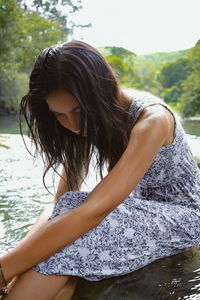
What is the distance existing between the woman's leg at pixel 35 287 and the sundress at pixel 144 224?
0.03 m

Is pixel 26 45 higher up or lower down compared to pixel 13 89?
higher up

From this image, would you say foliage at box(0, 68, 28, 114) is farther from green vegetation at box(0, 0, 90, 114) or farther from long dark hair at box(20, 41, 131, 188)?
long dark hair at box(20, 41, 131, 188)

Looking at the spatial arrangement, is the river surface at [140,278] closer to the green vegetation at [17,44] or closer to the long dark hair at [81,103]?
the long dark hair at [81,103]

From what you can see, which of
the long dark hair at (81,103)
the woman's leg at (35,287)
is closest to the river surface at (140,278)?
the woman's leg at (35,287)

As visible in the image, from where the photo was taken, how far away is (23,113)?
71.0 inches

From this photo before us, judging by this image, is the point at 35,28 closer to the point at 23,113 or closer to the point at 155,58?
the point at 23,113

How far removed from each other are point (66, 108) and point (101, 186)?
41cm

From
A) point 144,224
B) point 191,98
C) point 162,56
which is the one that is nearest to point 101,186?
point 144,224

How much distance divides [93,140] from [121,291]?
2.20 feet

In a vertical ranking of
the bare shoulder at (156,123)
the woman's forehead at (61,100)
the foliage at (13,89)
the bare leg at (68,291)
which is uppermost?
the woman's forehead at (61,100)

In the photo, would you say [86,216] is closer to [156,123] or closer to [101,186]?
[101,186]

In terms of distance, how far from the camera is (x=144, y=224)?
64.3 inches

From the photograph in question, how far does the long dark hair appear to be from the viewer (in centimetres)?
155

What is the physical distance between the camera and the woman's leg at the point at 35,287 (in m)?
1.42
